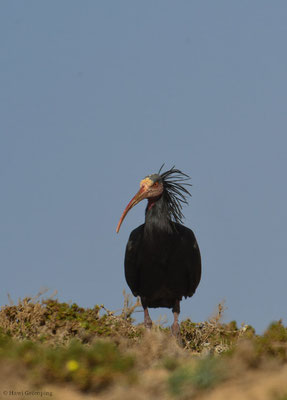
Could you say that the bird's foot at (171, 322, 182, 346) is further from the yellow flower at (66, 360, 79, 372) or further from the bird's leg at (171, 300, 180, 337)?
the yellow flower at (66, 360, 79, 372)

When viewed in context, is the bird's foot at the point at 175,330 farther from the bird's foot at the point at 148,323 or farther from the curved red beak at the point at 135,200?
the curved red beak at the point at 135,200

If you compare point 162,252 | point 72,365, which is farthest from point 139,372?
point 162,252

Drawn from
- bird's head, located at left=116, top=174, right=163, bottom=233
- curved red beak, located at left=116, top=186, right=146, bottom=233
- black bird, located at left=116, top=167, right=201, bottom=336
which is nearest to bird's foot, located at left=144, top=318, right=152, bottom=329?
black bird, located at left=116, top=167, right=201, bottom=336

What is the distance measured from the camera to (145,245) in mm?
12320

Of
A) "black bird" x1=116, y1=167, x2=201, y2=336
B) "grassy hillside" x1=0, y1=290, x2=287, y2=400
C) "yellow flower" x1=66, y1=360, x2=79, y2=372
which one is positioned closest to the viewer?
"grassy hillside" x1=0, y1=290, x2=287, y2=400

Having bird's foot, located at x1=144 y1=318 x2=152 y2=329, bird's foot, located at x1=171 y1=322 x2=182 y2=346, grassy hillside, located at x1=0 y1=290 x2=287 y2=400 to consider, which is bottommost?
grassy hillside, located at x1=0 y1=290 x2=287 y2=400

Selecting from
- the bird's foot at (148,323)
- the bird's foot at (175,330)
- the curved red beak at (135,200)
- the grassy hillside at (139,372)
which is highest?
the curved red beak at (135,200)

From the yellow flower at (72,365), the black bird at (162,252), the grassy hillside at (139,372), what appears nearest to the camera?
the grassy hillside at (139,372)

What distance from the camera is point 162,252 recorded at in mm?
12227

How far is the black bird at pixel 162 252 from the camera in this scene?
12297 mm

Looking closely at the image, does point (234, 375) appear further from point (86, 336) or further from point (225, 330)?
point (225, 330)

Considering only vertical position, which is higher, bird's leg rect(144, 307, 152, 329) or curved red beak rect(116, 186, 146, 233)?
curved red beak rect(116, 186, 146, 233)

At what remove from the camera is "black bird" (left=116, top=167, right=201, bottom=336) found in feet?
40.3

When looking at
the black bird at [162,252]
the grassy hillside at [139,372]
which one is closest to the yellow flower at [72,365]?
the grassy hillside at [139,372]
